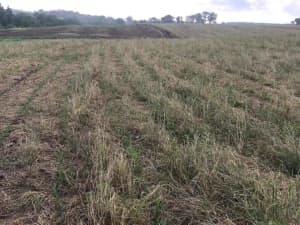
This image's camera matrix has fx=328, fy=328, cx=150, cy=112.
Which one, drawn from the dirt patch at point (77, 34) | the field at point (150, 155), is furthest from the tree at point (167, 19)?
the field at point (150, 155)

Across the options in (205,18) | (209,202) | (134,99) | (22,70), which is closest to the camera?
(209,202)

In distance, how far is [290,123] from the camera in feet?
15.9

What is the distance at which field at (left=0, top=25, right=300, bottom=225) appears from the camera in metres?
2.78

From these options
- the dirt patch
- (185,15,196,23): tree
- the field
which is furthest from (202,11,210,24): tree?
the field

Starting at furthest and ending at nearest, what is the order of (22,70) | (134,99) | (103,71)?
(22,70), (103,71), (134,99)

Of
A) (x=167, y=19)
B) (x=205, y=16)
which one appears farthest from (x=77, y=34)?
(x=205, y=16)

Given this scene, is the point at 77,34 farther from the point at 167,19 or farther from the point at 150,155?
the point at 167,19

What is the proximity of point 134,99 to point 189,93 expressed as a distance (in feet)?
3.77

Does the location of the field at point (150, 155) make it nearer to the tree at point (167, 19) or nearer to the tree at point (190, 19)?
the tree at point (167, 19)

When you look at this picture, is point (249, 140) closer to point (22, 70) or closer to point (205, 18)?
point (22, 70)

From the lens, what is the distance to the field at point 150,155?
9.13ft

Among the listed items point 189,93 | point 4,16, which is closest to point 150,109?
point 189,93

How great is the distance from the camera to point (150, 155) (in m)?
3.92

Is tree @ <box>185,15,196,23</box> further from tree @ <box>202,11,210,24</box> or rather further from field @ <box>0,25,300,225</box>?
field @ <box>0,25,300,225</box>
